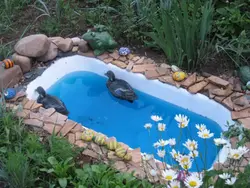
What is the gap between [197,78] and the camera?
382 centimetres

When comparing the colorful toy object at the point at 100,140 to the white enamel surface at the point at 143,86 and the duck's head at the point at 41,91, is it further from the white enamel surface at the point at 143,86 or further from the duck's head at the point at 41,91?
the white enamel surface at the point at 143,86

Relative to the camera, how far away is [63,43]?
4168 mm

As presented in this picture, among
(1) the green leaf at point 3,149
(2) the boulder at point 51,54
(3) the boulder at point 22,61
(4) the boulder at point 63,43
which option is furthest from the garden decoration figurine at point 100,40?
(1) the green leaf at point 3,149

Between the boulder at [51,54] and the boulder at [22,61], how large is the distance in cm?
17

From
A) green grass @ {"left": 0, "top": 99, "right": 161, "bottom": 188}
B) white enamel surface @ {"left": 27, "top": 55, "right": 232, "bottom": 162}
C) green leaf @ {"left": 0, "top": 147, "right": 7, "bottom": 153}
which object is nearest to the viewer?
green grass @ {"left": 0, "top": 99, "right": 161, "bottom": 188}

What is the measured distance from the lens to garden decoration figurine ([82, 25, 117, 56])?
4.09 m

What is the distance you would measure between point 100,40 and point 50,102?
0.82m

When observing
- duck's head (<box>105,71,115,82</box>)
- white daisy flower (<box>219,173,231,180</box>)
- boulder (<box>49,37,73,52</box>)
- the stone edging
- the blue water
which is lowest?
the blue water

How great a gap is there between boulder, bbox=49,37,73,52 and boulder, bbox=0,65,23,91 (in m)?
0.50

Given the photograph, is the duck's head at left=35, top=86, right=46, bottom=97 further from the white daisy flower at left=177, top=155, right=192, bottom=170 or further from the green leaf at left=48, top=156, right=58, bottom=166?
the white daisy flower at left=177, top=155, right=192, bottom=170

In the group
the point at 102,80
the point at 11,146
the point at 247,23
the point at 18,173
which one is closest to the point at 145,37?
the point at 102,80

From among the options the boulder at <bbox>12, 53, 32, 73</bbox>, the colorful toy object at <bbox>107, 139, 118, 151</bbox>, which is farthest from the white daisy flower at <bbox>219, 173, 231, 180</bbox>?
the boulder at <bbox>12, 53, 32, 73</bbox>

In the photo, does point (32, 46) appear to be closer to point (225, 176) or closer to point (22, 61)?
point (22, 61)

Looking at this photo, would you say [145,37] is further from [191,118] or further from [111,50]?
[191,118]
